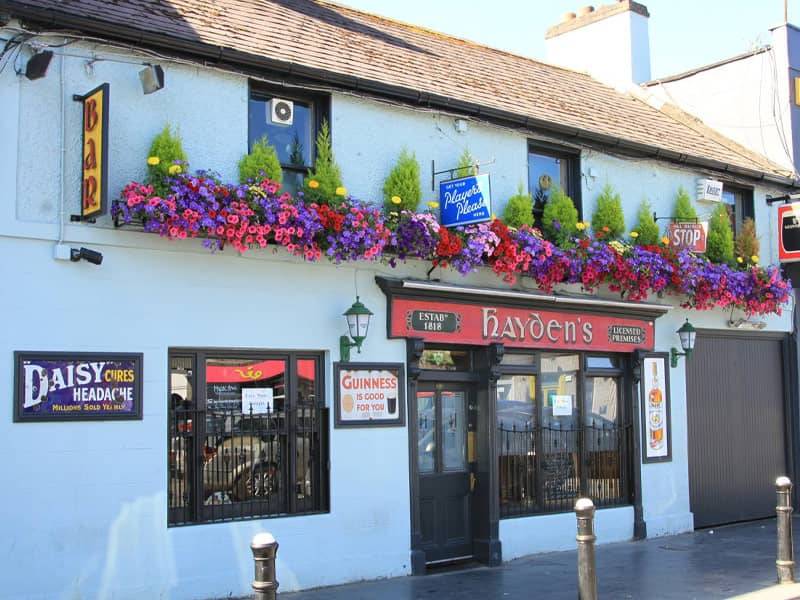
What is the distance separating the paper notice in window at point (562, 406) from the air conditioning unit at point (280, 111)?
503cm

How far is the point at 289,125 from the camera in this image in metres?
10.4

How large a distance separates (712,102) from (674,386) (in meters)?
5.98

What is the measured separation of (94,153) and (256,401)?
2.92 meters

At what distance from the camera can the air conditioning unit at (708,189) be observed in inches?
576

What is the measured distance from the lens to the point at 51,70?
852 cm

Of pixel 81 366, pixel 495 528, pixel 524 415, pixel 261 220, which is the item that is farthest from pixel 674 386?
pixel 81 366

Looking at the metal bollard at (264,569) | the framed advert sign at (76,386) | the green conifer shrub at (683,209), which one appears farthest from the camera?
the green conifer shrub at (683,209)

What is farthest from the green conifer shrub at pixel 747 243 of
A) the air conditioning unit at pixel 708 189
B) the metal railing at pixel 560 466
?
the metal railing at pixel 560 466

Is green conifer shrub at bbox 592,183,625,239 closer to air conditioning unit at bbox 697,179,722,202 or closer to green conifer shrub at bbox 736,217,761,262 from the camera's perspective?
air conditioning unit at bbox 697,179,722,202

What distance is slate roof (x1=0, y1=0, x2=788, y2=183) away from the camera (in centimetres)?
929

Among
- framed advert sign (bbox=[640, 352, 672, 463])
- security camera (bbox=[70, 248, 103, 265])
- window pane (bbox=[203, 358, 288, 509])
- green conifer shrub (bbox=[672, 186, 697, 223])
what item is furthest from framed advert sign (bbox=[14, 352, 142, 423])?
green conifer shrub (bbox=[672, 186, 697, 223])

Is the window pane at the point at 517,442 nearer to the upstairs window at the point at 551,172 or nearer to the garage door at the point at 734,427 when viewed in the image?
the upstairs window at the point at 551,172

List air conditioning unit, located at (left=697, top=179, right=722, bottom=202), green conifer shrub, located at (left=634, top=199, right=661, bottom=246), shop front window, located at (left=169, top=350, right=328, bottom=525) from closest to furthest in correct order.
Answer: shop front window, located at (left=169, top=350, right=328, bottom=525), green conifer shrub, located at (left=634, top=199, right=661, bottom=246), air conditioning unit, located at (left=697, top=179, right=722, bottom=202)

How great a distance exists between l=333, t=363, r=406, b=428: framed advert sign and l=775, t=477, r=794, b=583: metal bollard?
3.93m
